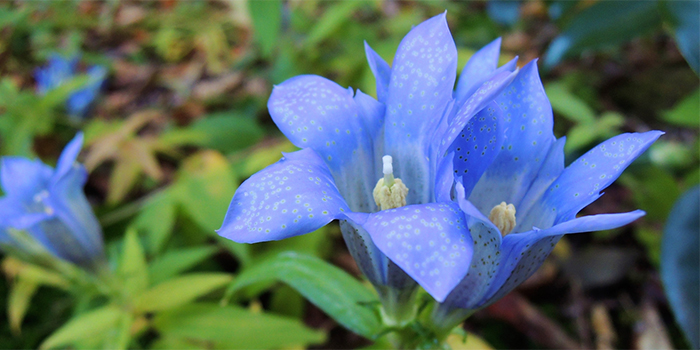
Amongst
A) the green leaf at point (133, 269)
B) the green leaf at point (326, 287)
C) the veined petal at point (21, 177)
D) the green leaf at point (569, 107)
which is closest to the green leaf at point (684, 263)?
the green leaf at point (569, 107)

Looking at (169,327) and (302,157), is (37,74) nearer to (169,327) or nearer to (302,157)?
(169,327)

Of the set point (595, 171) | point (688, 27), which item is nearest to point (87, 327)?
point (595, 171)

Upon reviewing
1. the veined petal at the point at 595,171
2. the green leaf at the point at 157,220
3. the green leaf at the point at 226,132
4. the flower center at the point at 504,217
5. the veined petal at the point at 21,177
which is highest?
the veined petal at the point at 595,171

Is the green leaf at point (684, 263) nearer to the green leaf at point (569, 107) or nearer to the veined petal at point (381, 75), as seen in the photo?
the green leaf at point (569, 107)

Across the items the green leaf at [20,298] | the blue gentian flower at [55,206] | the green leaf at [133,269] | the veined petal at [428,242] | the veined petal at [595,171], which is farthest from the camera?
the green leaf at [20,298]

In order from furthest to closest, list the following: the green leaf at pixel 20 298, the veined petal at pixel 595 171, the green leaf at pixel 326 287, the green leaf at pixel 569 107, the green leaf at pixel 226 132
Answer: the green leaf at pixel 226 132
the green leaf at pixel 569 107
the green leaf at pixel 20 298
the green leaf at pixel 326 287
the veined petal at pixel 595 171

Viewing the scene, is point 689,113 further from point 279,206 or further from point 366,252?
point 279,206

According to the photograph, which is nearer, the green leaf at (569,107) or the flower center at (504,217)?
the flower center at (504,217)
